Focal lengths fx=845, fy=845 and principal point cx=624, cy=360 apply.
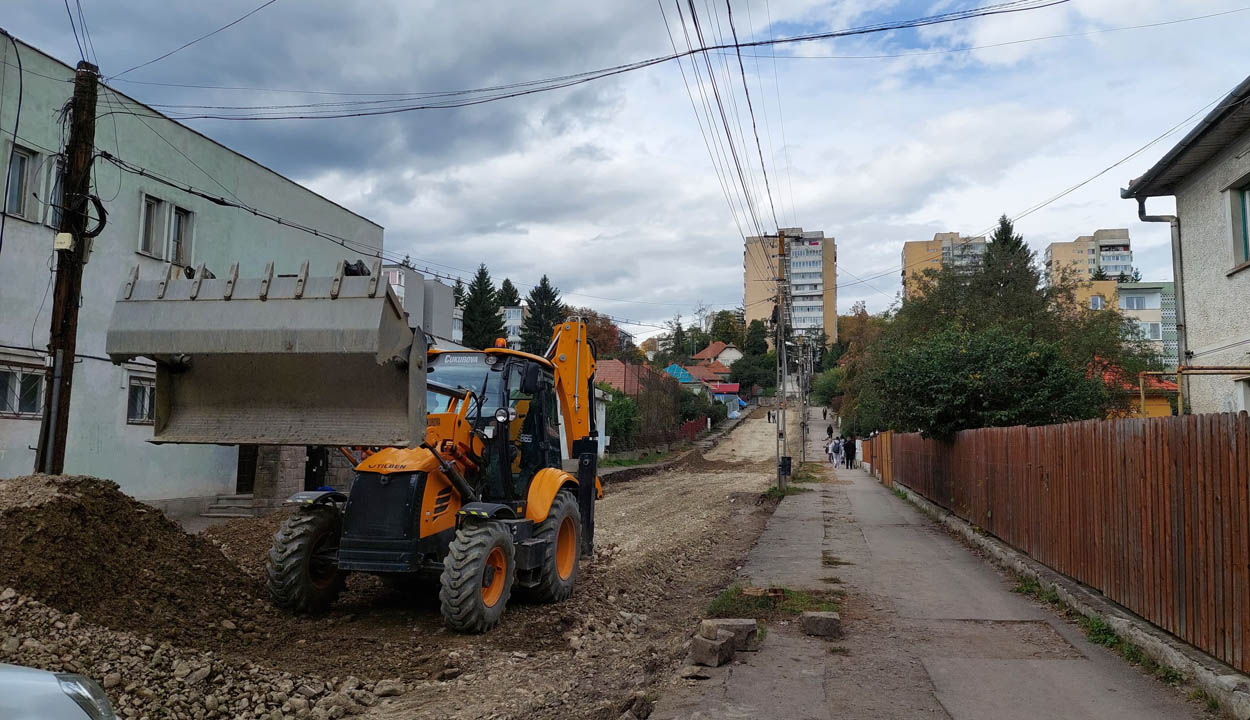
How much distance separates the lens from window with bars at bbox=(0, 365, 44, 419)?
551 inches

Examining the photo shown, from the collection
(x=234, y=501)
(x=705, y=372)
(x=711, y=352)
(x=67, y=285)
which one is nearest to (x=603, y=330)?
(x=705, y=372)

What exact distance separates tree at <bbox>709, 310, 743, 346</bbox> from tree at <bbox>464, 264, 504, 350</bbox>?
59.0 m

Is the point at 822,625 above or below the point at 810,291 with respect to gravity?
below

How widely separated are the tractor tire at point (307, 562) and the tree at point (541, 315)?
6833 cm

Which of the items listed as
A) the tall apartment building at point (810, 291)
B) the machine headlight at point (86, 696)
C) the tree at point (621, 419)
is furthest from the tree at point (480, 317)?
the machine headlight at point (86, 696)

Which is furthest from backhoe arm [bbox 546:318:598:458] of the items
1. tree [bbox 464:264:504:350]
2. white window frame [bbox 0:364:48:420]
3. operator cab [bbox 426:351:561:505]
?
tree [bbox 464:264:504:350]

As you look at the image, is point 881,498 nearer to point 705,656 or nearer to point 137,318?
point 705,656

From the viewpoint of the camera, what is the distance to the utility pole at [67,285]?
34.9 feet

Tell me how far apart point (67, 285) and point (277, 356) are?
18.8 feet

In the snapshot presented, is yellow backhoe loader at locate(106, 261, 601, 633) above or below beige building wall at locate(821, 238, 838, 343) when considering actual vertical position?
below

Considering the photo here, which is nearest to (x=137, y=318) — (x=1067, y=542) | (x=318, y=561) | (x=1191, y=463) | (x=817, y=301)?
(x=318, y=561)

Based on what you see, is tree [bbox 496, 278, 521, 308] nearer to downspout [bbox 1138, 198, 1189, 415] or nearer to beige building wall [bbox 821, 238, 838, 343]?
beige building wall [bbox 821, 238, 838, 343]

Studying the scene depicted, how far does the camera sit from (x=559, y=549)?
962cm

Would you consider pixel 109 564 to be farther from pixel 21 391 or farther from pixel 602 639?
pixel 21 391
